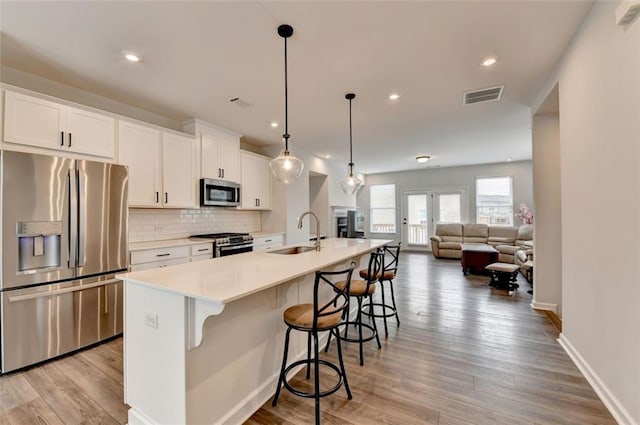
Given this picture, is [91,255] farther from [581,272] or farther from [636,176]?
[581,272]

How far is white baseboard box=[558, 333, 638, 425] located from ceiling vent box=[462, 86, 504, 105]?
272cm

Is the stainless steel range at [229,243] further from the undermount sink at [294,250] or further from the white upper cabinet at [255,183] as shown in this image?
the undermount sink at [294,250]

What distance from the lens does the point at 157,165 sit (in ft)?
11.7

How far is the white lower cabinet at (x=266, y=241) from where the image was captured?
4786 mm

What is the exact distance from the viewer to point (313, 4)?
1.87 metres

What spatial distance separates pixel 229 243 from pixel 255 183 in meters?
1.52

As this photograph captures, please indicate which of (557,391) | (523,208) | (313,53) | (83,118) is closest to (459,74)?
(313,53)

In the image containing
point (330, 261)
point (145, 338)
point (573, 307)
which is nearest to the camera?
point (145, 338)

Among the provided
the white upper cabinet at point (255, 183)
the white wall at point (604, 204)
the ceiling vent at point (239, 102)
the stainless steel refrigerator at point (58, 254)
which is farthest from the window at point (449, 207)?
the stainless steel refrigerator at point (58, 254)

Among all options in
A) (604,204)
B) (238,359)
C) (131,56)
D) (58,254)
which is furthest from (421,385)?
(131,56)

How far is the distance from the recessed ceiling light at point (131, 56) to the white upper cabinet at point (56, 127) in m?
0.88

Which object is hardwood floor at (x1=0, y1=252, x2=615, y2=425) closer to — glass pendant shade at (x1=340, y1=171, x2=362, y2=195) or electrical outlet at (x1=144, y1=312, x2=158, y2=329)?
electrical outlet at (x1=144, y1=312, x2=158, y2=329)

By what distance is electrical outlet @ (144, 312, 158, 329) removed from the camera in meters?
1.53

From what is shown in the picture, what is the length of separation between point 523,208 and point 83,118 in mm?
8807
